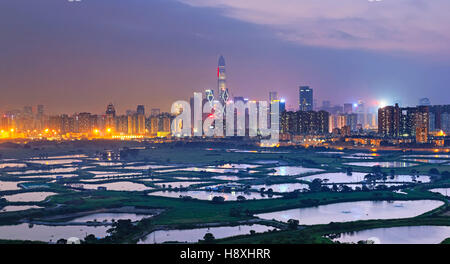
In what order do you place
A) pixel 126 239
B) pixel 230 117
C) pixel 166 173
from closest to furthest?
pixel 126 239, pixel 166 173, pixel 230 117

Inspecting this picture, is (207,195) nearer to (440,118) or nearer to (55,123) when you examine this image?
(440,118)

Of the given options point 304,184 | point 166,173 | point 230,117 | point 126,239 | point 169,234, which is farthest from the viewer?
point 230,117

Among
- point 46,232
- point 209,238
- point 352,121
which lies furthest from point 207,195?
point 352,121

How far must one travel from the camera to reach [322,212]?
17.5 meters

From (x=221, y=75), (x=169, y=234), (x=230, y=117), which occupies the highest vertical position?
(x=221, y=75)

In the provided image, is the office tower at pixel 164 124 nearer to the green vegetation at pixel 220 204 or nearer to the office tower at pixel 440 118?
the office tower at pixel 440 118

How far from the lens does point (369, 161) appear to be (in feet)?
122

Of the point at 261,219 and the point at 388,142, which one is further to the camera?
the point at 388,142

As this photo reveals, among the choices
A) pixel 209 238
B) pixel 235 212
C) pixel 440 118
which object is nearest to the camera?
pixel 209 238

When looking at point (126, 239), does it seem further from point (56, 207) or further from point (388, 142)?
point (388, 142)

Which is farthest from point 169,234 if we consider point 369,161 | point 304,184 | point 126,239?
point 369,161

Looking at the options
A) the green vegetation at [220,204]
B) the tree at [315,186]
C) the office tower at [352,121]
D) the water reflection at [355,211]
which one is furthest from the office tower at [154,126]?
the water reflection at [355,211]

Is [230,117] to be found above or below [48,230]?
above

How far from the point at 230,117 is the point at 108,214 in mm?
61666
